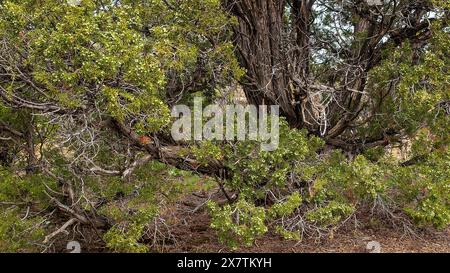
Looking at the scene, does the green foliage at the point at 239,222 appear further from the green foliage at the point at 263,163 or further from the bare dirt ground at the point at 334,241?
the bare dirt ground at the point at 334,241

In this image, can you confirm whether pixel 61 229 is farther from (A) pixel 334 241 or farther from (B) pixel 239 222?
(A) pixel 334 241

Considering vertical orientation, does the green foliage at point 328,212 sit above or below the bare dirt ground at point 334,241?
above

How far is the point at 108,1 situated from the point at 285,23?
2319mm

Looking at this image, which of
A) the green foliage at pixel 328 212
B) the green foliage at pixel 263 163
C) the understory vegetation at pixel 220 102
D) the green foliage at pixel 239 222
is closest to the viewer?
the understory vegetation at pixel 220 102

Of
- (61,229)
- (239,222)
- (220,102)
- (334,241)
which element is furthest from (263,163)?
(61,229)

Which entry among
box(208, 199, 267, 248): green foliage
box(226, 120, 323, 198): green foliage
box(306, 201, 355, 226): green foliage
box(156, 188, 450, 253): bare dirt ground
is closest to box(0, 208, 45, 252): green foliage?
box(156, 188, 450, 253): bare dirt ground

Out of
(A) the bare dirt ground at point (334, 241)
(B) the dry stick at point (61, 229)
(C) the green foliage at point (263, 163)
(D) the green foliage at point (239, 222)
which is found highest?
(C) the green foliage at point (263, 163)

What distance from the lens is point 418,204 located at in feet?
16.1

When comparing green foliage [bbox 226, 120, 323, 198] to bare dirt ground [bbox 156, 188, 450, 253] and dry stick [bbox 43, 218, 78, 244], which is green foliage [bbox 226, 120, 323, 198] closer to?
bare dirt ground [bbox 156, 188, 450, 253]

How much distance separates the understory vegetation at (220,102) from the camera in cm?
388

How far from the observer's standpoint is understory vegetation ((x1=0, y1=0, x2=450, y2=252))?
3.88 metres

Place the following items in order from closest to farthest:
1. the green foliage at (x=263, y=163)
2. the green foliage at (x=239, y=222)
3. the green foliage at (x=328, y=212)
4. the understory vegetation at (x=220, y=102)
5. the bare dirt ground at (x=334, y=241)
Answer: the understory vegetation at (x=220, y=102) → the green foliage at (x=239, y=222) → the green foliage at (x=263, y=163) → the green foliage at (x=328, y=212) → the bare dirt ground at (x=334, y=241)

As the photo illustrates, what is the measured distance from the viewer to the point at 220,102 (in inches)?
210

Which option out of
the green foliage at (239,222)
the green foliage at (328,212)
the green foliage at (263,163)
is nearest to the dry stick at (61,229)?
the green foliage at (239,222)
